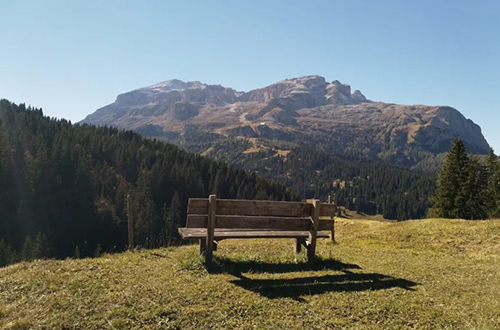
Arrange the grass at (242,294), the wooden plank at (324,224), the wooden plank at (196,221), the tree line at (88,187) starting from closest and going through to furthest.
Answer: the grass at (242,294), the wooden plank at (196,221), the wooden plank at (324,224), the tree line at (88,187)

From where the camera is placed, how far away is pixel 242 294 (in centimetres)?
915

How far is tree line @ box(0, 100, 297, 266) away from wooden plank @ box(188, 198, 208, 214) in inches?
2993

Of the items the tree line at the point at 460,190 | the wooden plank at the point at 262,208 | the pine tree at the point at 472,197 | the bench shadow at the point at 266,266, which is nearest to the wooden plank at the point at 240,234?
the wooden plank at the point at 262,208

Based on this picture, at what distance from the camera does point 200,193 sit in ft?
449

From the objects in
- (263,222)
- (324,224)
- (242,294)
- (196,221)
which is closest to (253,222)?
(263,222)

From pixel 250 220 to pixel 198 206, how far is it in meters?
1.99

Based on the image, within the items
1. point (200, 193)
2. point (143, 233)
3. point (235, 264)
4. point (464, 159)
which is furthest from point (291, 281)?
point (200, 193)

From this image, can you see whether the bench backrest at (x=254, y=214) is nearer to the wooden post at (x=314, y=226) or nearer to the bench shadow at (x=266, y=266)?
the wooden post at (x=314, y=226)

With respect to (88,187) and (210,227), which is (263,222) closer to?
(210,227)

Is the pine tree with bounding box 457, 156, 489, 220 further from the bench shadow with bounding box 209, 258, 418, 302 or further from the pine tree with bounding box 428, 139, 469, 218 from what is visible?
the bench shadow with bounding box 209, 258, 418, 302

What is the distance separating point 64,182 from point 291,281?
129 meters

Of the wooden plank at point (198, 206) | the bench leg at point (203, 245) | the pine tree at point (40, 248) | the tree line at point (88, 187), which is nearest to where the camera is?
the wooden plank at point (198, 206)

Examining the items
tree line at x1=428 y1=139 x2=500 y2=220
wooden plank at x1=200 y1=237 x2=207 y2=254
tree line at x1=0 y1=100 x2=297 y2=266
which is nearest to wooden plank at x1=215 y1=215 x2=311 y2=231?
wooden plank at x1=200 y1=237 x2=207 y2=254

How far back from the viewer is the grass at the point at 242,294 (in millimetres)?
7547
